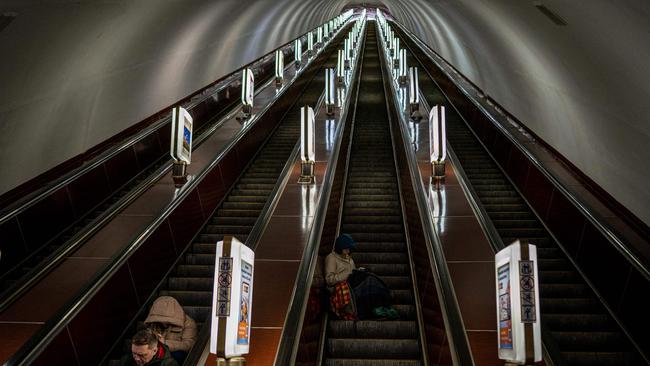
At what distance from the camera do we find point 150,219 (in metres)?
6.64

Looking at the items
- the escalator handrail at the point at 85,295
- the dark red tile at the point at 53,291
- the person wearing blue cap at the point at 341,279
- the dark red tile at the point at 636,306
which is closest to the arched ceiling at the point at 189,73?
the dark red tile at the point at 636,306

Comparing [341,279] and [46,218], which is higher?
[46,218]

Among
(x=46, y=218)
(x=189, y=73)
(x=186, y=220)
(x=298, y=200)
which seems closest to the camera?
(x=46, y=218)

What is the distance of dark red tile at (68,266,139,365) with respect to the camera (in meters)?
4.48

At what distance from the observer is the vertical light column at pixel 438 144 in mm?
8891

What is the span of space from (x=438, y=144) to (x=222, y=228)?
3.27 metres

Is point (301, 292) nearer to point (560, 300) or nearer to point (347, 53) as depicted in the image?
point (560, 300)

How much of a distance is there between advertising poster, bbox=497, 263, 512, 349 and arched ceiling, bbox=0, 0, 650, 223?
3236 mm

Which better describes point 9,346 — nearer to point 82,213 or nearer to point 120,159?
point 82,213

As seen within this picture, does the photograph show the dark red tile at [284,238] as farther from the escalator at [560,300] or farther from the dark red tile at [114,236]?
the escalator at [560,300]

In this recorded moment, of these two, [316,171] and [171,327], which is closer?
[171,327]

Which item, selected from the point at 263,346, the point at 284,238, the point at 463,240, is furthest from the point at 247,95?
the point at 263,346

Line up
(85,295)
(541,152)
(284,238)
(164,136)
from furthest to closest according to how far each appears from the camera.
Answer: (164,136) < (541,152) < (284,238) < (85,295)

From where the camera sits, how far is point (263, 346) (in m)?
4.27
